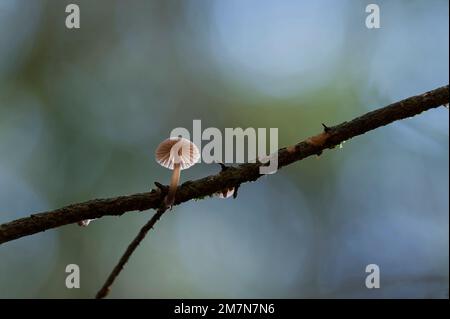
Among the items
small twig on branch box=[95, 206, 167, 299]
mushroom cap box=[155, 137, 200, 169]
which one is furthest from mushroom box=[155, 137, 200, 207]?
small twig on branch box=[95, 206, 167, 299]

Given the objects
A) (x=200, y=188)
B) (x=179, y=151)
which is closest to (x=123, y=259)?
(x=200, y=188)

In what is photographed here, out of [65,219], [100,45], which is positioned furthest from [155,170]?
[65,219]

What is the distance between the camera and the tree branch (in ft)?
4.49

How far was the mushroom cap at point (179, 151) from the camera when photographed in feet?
5.96

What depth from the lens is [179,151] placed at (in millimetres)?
1838

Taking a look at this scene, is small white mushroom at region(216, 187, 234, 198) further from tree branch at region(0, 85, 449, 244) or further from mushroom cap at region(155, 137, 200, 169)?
mushroom cap at region(155, 137, 200, 169)

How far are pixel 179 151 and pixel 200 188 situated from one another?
44 cm

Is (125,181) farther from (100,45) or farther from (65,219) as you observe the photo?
(65,219)

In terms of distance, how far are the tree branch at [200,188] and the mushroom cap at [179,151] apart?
1.26 feet

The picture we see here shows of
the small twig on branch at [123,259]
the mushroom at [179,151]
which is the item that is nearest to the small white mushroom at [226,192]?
the small twig on branch at [123,259]

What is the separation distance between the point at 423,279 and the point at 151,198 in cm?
372

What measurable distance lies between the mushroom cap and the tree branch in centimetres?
38
